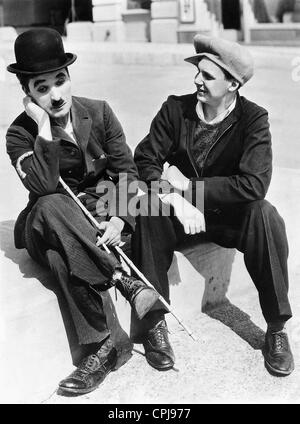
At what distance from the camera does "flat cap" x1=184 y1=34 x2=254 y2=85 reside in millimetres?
3580

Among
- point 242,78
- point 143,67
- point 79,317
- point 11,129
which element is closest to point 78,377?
point 79,317

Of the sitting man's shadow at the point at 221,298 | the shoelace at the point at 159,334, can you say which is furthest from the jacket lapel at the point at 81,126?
the shoelace at the point at 159,334

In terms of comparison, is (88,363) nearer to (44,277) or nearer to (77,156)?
(44,277)

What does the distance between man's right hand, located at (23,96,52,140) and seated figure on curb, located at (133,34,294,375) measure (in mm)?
637

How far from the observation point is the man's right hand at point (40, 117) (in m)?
3.38

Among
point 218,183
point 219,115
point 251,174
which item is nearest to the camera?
point 251,174

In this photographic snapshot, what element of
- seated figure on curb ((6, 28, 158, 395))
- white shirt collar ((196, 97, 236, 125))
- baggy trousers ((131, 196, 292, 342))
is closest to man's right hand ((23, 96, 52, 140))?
seated figure on curb ((6, 28, 158, 395))

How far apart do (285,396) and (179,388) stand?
0.50 m

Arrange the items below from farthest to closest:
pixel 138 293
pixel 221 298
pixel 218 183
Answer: pixel 221 298 → pixel 218 183 → pixel 138 293

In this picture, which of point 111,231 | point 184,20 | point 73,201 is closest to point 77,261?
point 111,231

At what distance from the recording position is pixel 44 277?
11.7 ft

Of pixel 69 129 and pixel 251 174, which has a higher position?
pixel 69 129

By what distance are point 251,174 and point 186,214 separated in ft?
1.29
